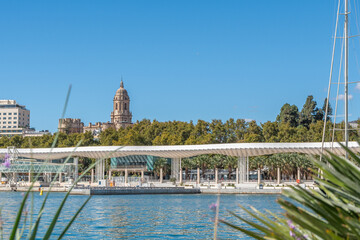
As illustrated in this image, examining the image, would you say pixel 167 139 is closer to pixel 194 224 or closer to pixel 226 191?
pixel 226 191

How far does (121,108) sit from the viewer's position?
195375 millimetres

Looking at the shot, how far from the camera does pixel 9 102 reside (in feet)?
634

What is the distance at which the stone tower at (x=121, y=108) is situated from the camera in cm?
19388

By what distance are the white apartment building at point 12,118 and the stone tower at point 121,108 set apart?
30.7 meters

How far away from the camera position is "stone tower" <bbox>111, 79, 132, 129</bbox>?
636ft

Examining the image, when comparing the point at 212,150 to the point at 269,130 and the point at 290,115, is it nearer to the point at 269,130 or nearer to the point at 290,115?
the point at 269,130

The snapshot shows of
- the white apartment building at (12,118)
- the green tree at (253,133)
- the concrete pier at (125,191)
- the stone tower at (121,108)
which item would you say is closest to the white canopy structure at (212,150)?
the concrete pier at (125,191)

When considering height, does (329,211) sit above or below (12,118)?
below

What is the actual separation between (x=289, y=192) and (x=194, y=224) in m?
21.5

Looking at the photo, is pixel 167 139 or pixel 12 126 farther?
pixel 12 126

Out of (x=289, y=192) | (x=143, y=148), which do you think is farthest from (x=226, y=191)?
(x=289, y=192)

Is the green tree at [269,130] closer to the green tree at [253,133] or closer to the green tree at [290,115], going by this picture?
the green tree at [253,133]

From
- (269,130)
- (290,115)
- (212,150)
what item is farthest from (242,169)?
(290,115)

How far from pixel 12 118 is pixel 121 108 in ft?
122
